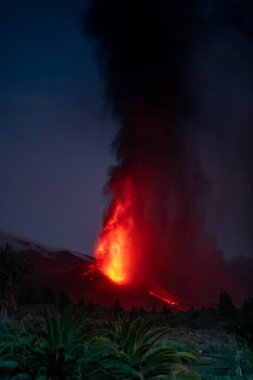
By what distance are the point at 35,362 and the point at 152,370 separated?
5.02 ft

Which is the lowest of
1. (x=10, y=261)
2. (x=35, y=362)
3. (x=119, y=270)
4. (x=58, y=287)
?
(x=35, y=362)

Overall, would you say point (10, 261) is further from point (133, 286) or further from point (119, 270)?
point (119, 270)

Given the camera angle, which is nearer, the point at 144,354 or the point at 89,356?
the point at 89,356

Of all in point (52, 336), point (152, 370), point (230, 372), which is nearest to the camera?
point (152, 370)

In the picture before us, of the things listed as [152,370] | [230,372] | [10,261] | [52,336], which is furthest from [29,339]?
[10,261]

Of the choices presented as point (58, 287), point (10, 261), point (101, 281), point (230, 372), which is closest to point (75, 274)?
point (58, 287)

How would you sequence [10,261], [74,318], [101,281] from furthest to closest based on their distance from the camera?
[101,281], [10,261], [74,318]

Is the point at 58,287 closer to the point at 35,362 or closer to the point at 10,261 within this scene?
the point at 10,261

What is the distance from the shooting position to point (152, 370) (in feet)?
18.4

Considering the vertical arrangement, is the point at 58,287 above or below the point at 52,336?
above

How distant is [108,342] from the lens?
A: 19.0ft

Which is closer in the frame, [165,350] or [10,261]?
[165,350]

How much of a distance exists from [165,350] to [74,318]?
1.50m

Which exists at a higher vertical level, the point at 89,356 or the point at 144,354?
the point at 144,354
